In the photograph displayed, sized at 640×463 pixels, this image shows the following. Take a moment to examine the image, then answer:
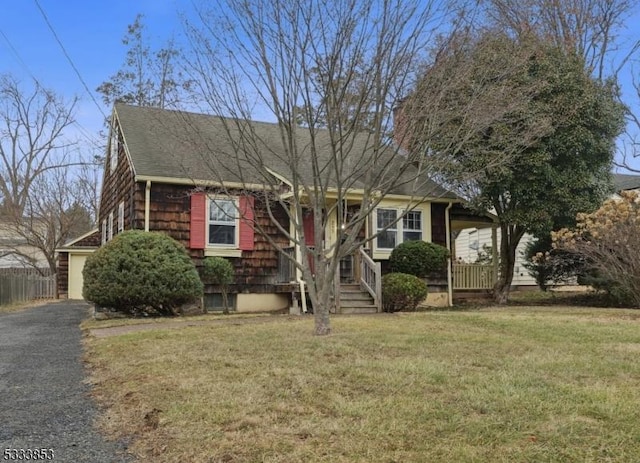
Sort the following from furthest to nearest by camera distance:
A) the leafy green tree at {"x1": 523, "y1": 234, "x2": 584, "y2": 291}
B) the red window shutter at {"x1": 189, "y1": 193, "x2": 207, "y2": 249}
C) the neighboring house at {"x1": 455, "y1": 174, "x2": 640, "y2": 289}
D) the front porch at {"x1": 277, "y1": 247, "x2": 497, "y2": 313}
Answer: the neighboring house at {"x1": 455, "y1": 174, "x2": 640, "y2": 289}, the leafy green tree at {"x1": 523, "y1": 234, "x2": 584, "y2": 291}, the red window shutter at {"x1": 189, "y1": 193, "x2": 207, "y2": 249}, the front porch at {"x1": 277, "y1": 247, "x2": 497, "y2": 313}

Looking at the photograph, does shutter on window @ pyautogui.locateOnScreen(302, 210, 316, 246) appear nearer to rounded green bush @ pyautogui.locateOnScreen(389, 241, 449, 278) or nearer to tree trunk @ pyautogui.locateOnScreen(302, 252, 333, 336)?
rounded green bush @ pyautogui.locateOnScreen(389, 241, 449, 278)

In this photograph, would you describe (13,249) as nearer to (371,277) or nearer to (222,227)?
(222,227)

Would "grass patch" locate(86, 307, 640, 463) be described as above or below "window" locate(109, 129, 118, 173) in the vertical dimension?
below

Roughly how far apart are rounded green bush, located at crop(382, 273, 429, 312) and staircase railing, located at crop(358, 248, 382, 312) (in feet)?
0.52

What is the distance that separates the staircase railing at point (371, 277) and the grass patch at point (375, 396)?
5.19m

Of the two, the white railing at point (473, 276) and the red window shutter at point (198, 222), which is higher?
the red window shutter at point (198, 222)

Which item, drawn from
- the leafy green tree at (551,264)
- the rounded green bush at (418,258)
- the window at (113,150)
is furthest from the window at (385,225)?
the window at (113,150)

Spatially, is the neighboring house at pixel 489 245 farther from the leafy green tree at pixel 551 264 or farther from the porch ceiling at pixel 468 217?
the porch ceiling at pixel 468 217

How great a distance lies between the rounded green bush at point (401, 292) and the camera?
13523 mm

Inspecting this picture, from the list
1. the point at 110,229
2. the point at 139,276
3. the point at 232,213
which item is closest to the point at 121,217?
the point at 110,229

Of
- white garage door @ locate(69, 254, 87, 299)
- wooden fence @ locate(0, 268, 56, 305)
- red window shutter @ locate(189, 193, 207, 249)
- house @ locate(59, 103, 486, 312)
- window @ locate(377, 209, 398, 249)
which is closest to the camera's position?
house @ locate(59, 103, 486, 312)

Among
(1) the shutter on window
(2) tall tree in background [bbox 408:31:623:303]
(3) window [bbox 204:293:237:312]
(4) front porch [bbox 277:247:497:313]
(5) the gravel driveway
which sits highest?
(2) tall tree in background [bbox 408:31:623:303]

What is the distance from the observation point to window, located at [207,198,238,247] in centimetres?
1500

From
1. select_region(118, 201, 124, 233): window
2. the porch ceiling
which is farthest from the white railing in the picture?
select_region(118, 201, 124, 233): window
